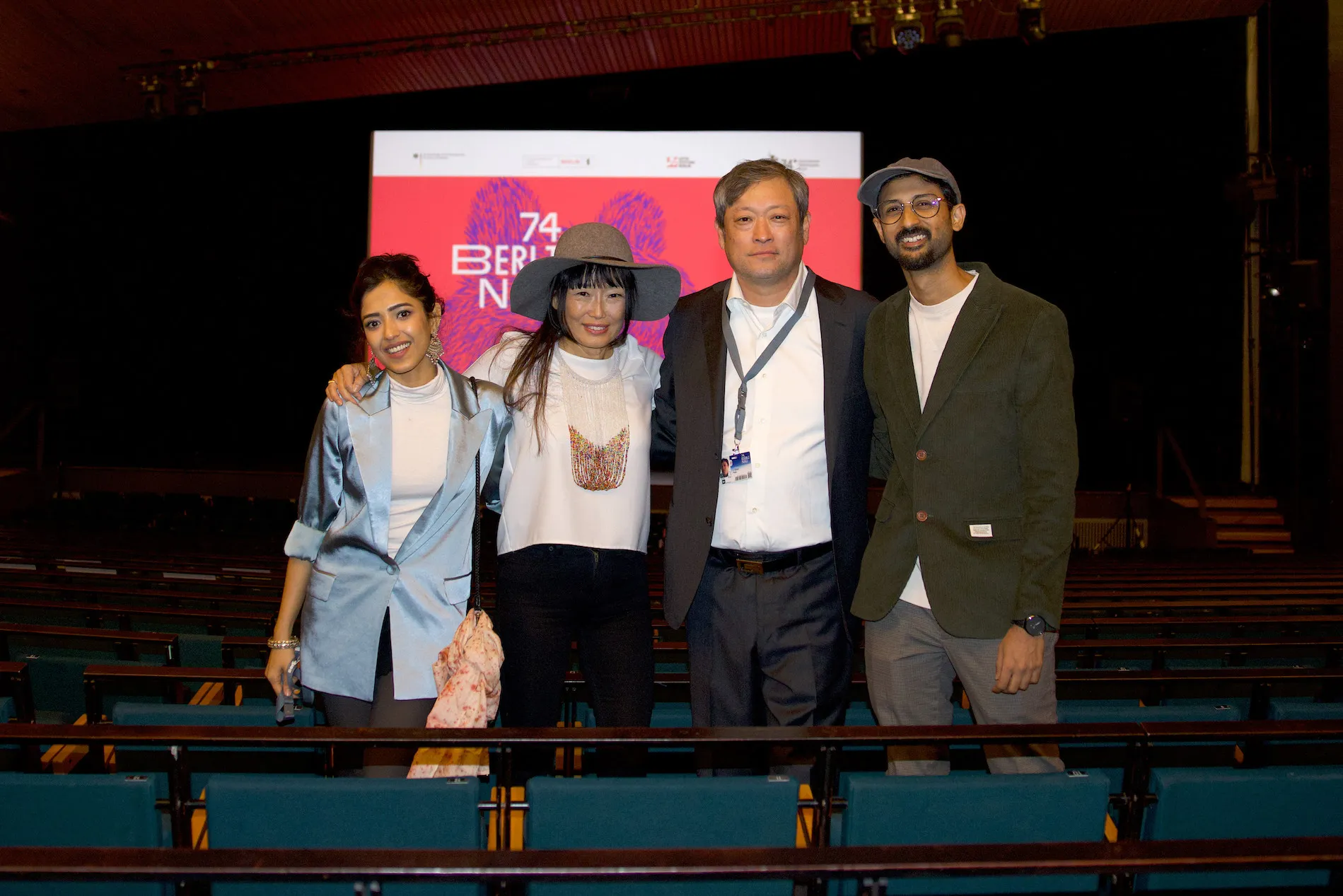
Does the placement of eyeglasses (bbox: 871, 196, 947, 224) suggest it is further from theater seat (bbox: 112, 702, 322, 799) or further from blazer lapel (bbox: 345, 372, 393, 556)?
theater seat (bbox: 112, 702, 322, 799)

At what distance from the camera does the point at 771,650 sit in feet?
6.95

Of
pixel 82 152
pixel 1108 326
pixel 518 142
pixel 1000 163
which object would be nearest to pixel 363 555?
pixel 518 142

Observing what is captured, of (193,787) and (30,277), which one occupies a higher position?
(30,277)

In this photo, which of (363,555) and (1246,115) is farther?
(1246,115)

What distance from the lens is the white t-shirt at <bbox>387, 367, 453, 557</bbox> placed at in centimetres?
208

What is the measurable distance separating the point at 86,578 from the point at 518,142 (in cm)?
543

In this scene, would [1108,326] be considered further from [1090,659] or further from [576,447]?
[576,447]

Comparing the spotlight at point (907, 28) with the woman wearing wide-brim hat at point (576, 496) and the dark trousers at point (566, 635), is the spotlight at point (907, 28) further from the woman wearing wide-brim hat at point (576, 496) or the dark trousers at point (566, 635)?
the dark trousers at point (566, 635)

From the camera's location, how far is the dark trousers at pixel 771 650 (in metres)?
2.11

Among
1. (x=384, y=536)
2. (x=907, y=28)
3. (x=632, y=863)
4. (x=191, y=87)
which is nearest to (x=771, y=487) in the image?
(x=384, y=536)

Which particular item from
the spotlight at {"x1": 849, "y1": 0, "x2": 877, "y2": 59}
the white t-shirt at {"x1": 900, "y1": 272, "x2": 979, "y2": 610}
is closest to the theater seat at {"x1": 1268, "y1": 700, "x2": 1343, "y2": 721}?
the white t-shirt at {"x1": 900, "y1": 272, "x2": 979, "y2": 610}

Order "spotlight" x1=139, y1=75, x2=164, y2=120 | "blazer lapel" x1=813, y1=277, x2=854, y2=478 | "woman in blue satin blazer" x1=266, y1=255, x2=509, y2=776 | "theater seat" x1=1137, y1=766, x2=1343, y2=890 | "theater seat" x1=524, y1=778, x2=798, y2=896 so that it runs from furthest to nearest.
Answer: "spotlight" x1=139, y1=75, x2=164, y2=120 < "blazer lapel" x1=813, y1=277, x2=854, y2=478 < "woman in blue satin blazer" x1=266, y1=255, x2=509, y2=776 < "theater seat" x1=1137, y1=766, x2=1343, y2=890 < "theater seat" x1=524, y1=778, x2=798, y2=896

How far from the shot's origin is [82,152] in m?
12.0

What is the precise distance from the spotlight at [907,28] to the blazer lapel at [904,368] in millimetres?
6291
